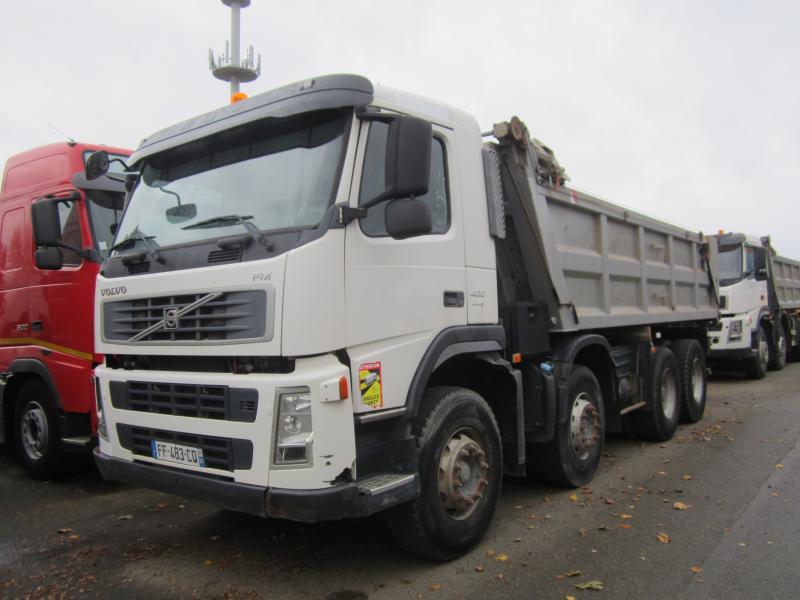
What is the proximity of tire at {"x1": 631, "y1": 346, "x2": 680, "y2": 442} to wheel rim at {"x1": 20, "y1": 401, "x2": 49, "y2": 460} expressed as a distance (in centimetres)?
615

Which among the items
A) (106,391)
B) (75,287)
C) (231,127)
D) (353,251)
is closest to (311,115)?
(231,127)

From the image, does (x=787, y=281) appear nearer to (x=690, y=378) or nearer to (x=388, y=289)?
(x=690, y=378)

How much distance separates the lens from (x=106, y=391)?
405 cm

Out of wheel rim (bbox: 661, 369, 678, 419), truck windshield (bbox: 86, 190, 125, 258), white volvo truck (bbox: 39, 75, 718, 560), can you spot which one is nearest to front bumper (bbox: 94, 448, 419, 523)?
white volvo truck (bbox: 39, 75, 718, 560)

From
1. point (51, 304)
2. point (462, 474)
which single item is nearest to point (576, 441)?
point (462, 474)

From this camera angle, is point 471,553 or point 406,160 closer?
point 406,160

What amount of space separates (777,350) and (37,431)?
14077mm

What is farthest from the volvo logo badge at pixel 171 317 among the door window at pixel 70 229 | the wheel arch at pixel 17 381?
the wheel arch at pixel 17 381

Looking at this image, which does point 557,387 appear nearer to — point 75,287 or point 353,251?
point 353,251

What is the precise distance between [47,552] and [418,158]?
144 inches

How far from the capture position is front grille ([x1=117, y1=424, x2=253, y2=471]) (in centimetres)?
326

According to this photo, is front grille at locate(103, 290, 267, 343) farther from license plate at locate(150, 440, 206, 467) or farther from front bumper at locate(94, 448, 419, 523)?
front bumper at locate(94, 448, 419, 523)

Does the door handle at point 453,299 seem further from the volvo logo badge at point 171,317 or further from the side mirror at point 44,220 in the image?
the side mirror at point 44,220

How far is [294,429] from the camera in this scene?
10.3 feet
